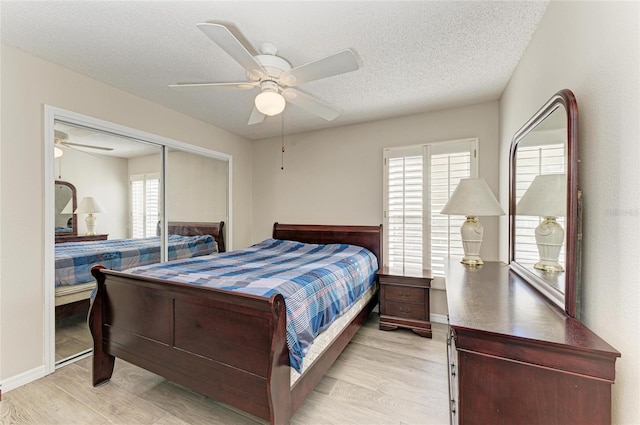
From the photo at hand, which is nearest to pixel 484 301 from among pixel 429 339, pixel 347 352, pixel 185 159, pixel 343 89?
pixel 347 352

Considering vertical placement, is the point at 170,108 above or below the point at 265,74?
above

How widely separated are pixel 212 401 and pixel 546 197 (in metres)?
2.45

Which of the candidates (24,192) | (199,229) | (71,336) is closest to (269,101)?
(24,192)

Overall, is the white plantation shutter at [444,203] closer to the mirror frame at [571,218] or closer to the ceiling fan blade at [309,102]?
the ceiling fan blade at [309,102]

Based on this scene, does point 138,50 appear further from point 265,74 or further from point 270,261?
point 270,261

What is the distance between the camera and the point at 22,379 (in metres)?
2.07

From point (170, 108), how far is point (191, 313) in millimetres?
2622

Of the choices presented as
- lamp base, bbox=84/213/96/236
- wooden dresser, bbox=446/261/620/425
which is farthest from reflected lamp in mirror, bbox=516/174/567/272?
lamp base, bbox=84/213/96/236

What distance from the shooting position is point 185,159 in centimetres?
355

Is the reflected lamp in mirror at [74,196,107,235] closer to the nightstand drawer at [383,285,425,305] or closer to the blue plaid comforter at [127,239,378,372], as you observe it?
the blue plaid comforter at [127,239,378,372]

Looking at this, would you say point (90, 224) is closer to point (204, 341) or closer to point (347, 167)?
point (204, 341)

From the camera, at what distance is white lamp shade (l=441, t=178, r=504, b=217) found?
2074 millimetres

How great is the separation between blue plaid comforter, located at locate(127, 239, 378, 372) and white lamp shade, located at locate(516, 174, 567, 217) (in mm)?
1403

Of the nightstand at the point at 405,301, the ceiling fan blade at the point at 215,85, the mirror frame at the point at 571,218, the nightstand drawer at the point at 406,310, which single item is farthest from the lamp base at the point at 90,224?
the mirror frame at the point at 571,218
